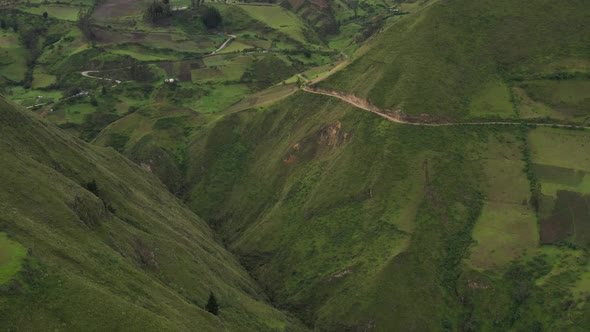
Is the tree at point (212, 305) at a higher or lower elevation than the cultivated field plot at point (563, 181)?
higher

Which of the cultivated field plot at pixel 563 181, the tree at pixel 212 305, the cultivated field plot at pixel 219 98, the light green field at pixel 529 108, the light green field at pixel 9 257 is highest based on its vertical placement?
the light green field at pixel 9 257

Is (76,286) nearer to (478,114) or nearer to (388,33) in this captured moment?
(478,114)

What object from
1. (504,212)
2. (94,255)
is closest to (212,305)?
(94,255)

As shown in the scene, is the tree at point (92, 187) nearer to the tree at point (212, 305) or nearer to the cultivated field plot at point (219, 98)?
the tree at point (212, 305)

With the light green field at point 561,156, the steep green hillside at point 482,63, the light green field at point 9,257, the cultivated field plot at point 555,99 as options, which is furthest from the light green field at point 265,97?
the light green field at point 9,257

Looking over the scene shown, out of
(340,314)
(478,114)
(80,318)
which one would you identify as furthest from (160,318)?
(478,114)

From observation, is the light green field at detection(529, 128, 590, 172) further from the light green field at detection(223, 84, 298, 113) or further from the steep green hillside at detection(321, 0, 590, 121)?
the light green field at detection(223, 84, 298, 113)

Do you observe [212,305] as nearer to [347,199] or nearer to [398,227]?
[398,227]

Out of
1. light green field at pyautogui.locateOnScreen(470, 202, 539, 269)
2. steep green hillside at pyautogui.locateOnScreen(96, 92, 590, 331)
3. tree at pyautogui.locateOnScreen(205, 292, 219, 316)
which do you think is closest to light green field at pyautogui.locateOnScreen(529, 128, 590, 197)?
steep green hillside at pyautogui.locateOnScreen(96, 92, 590, 331)
